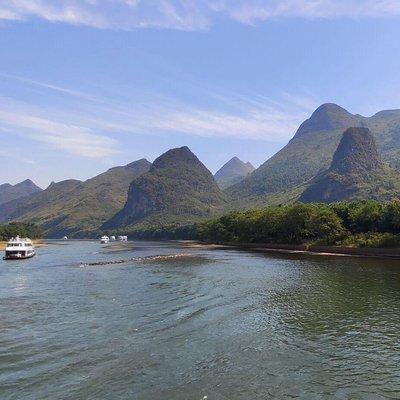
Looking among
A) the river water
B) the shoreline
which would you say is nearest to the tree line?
the shoreline

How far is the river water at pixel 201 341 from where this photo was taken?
24.7 metres

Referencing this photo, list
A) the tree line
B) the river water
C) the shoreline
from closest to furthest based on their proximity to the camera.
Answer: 1. the river water
2. the shoreline
3. the tree line

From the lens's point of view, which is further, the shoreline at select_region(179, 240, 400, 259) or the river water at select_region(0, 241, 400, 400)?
the shoreline at select_region(179, 240, 400, 259)

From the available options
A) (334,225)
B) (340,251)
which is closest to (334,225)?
(334,225)

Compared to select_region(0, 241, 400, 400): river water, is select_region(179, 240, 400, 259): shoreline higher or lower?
higher

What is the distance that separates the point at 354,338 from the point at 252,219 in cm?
14965

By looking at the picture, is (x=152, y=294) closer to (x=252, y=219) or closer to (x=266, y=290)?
(x=266, y=290)

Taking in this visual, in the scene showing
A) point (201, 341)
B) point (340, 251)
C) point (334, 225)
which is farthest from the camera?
point (334, 225)

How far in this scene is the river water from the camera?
24.7 metres

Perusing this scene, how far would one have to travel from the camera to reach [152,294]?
55.0 metres

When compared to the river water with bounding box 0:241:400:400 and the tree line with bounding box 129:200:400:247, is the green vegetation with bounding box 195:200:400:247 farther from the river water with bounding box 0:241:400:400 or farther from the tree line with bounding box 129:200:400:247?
the river water with bounding box 0:241:400:400

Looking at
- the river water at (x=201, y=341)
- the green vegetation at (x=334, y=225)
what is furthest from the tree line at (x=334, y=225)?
the river water at (x=201, y=341)

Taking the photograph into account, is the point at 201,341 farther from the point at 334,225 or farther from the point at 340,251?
the point at 334,225

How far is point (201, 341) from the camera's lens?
3372 centimetres
